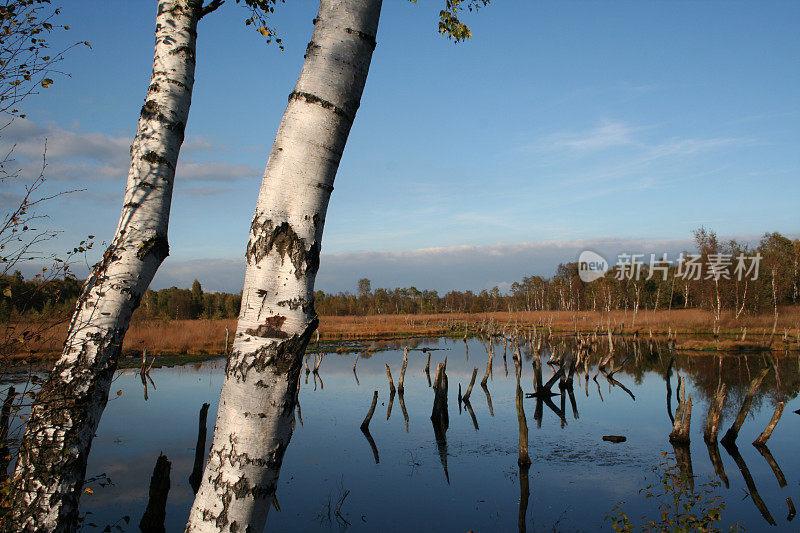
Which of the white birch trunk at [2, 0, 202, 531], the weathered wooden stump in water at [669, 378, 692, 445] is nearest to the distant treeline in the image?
the white birch trunk at [2, 0, 202, 531]

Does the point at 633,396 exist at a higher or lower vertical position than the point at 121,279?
lower

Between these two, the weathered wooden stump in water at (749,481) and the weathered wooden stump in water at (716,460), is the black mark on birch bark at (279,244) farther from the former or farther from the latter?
the weathered wooden stump in water at (716,460)

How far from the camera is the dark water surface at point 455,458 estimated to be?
12047 millimetres

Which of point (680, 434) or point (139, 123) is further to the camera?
point (680, 434)

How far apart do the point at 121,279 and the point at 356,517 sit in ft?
34.5

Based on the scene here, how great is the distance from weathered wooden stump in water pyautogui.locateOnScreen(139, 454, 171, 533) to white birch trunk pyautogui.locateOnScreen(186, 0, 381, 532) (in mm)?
10563

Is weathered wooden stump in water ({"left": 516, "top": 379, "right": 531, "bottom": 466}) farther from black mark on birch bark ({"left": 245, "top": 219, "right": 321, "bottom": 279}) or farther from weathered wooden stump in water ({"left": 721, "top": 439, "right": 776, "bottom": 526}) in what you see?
black mark on birch bark ({"left": 245, "top": 219, "right": 321, "bottom": 279})

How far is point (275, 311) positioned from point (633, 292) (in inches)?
3353

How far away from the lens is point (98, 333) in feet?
10.2

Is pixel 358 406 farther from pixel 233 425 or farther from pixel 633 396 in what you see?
pixel 233 425

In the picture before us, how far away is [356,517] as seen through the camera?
12.0m

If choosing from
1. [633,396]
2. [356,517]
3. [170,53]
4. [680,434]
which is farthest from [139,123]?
[633,396]

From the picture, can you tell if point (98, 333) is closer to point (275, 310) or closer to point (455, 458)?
point (275, 310)

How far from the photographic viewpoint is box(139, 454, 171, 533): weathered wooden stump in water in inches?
428
